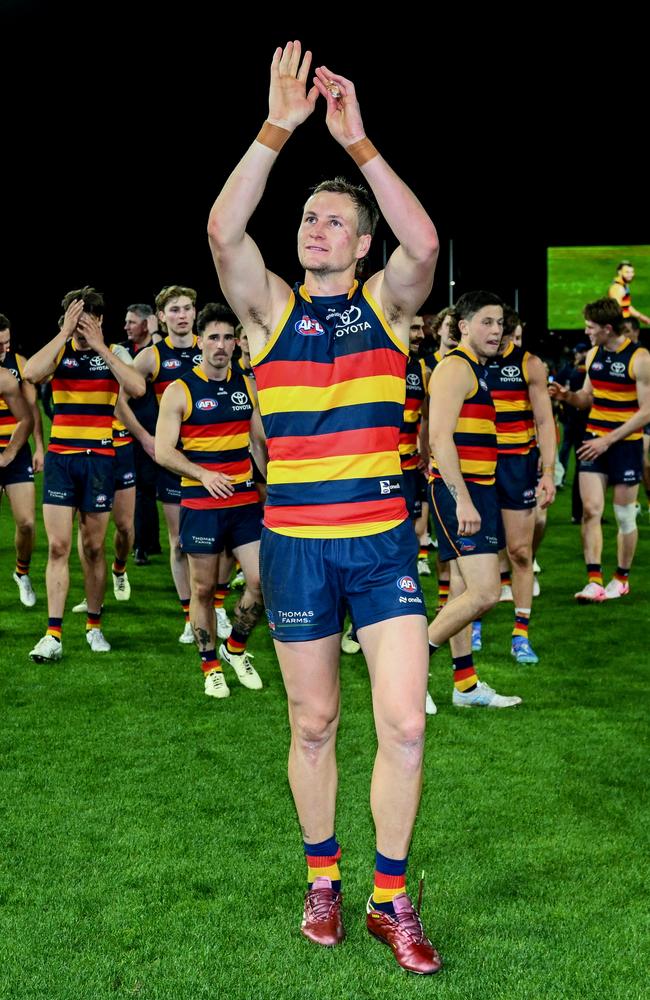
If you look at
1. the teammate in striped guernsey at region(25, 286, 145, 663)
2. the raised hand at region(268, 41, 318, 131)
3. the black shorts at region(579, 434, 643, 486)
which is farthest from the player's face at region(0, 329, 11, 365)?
the raised hand at region(268, 41, 318, 131)

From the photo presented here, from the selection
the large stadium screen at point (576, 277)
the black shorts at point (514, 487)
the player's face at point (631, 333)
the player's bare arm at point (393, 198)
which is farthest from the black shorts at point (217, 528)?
the large stadium screen at point (576, 277)

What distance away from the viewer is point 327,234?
3.21 metres

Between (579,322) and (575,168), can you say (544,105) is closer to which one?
(575,168)

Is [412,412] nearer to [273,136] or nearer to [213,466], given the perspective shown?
[213,466]

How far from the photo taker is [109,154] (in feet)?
66.5

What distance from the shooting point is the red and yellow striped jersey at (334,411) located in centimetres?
316

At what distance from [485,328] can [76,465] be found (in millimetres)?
2863

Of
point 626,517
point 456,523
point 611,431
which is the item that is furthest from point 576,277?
point 456,523

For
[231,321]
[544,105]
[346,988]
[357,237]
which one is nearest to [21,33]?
[544,105]

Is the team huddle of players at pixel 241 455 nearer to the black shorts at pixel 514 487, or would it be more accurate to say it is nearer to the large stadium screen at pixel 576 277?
the black shorts at pixel 514 487

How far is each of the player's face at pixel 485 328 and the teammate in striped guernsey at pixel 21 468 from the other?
3.18 m

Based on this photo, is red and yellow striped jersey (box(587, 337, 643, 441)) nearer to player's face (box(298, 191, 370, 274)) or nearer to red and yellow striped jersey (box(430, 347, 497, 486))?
red and yellow striped jersey (box(430, 347, 497, 486))

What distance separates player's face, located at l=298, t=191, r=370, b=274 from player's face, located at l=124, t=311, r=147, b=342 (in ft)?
19.8

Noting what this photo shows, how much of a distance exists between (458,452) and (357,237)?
2.59 m
